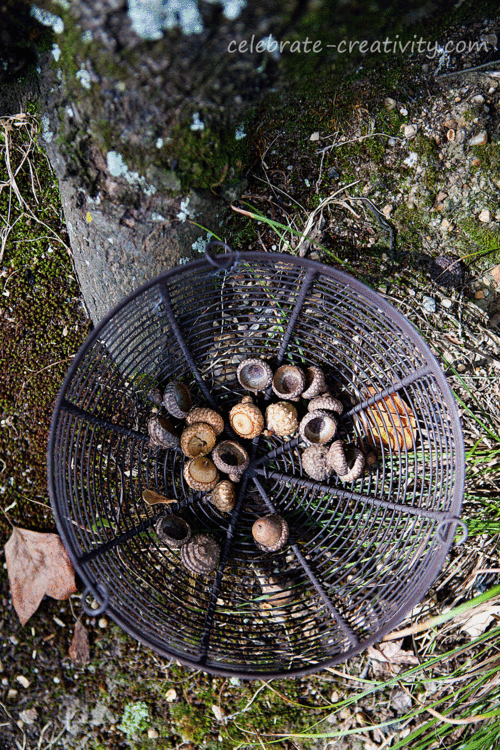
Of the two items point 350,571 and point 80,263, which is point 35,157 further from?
point 350,571

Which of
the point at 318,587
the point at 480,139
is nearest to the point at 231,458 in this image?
the point at 318,587

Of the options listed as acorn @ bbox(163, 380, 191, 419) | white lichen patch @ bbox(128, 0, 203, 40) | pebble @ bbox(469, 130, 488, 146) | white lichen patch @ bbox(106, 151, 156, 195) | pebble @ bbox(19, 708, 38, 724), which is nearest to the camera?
white lichen patch @ bbox(128, 0, 203, 40)

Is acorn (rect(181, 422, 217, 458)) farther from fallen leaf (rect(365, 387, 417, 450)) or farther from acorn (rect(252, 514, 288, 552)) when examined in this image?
fallen leaf (rect(365, 387, 417, 450))

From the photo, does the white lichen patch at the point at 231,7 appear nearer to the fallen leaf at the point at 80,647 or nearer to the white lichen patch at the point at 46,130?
the white lichen patch at the point at 46,130

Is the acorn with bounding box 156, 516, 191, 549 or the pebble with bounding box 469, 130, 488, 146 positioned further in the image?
the pebble with bounding box 469, 130, 488, 146

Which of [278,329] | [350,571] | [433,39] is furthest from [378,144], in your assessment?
[350,571]

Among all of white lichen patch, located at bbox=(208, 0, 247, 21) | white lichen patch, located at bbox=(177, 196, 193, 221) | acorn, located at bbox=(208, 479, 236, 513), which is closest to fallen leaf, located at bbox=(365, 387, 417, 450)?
acorn, located at bbox=(208, 479, 236, 513)

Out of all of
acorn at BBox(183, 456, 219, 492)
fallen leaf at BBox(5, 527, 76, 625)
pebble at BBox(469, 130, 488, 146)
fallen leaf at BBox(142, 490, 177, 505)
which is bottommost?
fallen leaf at BBox(5, 527, 76, 625)

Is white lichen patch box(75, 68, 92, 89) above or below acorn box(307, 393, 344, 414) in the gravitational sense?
above
